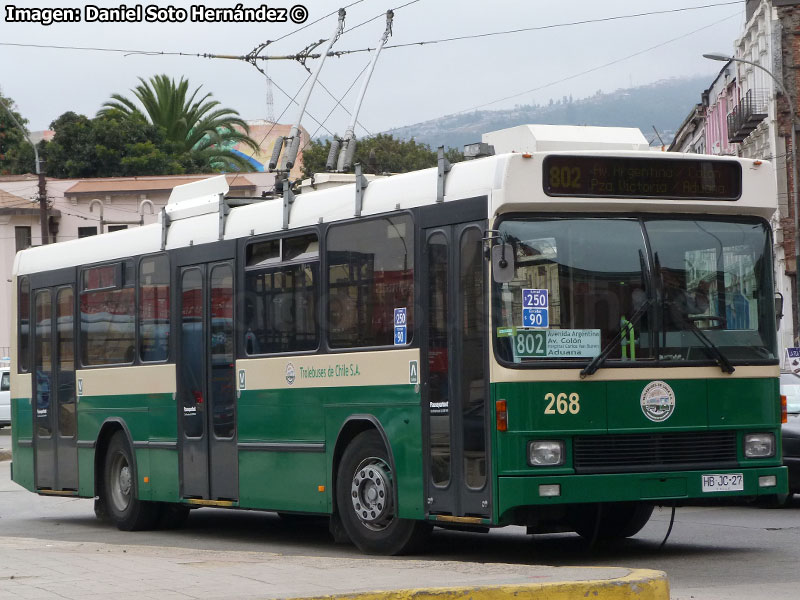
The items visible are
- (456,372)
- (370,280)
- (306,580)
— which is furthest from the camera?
(370,280)

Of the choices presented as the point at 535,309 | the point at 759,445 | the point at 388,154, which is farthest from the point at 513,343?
the point at 388,154

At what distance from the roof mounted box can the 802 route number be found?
6.18 feet

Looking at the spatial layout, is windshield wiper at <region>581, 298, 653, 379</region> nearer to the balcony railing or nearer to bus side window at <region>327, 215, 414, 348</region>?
bus side window at <region>327, 215, 414, 348</region>

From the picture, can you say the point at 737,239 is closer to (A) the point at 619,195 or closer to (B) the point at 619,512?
(A) the point at 619,195

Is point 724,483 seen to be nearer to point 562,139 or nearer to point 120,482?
point 562,139

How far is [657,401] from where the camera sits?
35.5 ft

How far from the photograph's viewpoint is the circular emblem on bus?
10.8 m

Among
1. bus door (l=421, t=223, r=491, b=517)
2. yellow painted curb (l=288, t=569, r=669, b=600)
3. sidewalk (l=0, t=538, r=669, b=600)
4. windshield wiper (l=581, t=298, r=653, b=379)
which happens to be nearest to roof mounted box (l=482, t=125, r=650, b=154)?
bus door (l=421, t=223, r=491, b=517)

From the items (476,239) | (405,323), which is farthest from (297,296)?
(476,239)

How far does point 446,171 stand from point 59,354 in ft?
24.6

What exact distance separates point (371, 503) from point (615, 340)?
8.23 ft

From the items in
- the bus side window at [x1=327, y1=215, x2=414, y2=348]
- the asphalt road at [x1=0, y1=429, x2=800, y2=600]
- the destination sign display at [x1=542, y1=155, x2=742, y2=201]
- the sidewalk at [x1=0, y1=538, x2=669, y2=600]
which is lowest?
the asphalt road at [x1=0, y1=429, x2=800, y2=600]

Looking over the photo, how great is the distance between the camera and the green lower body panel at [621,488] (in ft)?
34.1

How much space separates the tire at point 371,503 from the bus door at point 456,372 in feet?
1.83
